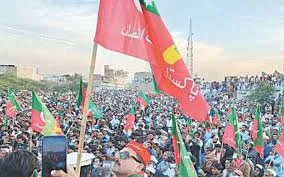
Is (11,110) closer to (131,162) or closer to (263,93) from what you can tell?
(131,162)

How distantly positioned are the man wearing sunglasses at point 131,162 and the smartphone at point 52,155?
1062 millimetres

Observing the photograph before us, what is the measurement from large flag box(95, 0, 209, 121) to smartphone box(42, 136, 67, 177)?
1.12m

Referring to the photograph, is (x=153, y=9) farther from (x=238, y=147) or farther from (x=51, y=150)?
(x=238, y=147)

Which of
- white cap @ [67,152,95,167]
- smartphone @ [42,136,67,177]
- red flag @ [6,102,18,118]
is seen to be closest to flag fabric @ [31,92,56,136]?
white cap @ [67,152,95,167]

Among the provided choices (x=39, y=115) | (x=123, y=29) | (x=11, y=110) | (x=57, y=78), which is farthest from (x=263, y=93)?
(x=57, y=78)

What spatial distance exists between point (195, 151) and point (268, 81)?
1086 inches

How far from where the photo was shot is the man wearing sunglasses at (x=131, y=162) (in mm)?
3523

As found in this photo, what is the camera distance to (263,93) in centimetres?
3500

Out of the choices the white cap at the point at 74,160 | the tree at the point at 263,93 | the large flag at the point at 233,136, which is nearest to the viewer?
the white cap at the point at 74,160

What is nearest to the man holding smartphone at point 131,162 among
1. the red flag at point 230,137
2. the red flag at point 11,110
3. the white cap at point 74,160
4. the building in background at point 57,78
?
the white cap at point 74,160

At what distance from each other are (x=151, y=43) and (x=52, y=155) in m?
1.51

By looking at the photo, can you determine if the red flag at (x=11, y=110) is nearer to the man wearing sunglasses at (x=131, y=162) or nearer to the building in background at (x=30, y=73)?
the man wearing sunglasses at (x=131, y=162)

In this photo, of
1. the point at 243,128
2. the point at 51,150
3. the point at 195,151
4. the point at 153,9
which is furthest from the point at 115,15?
the point at 243,128

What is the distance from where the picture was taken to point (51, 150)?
2.49 metres
